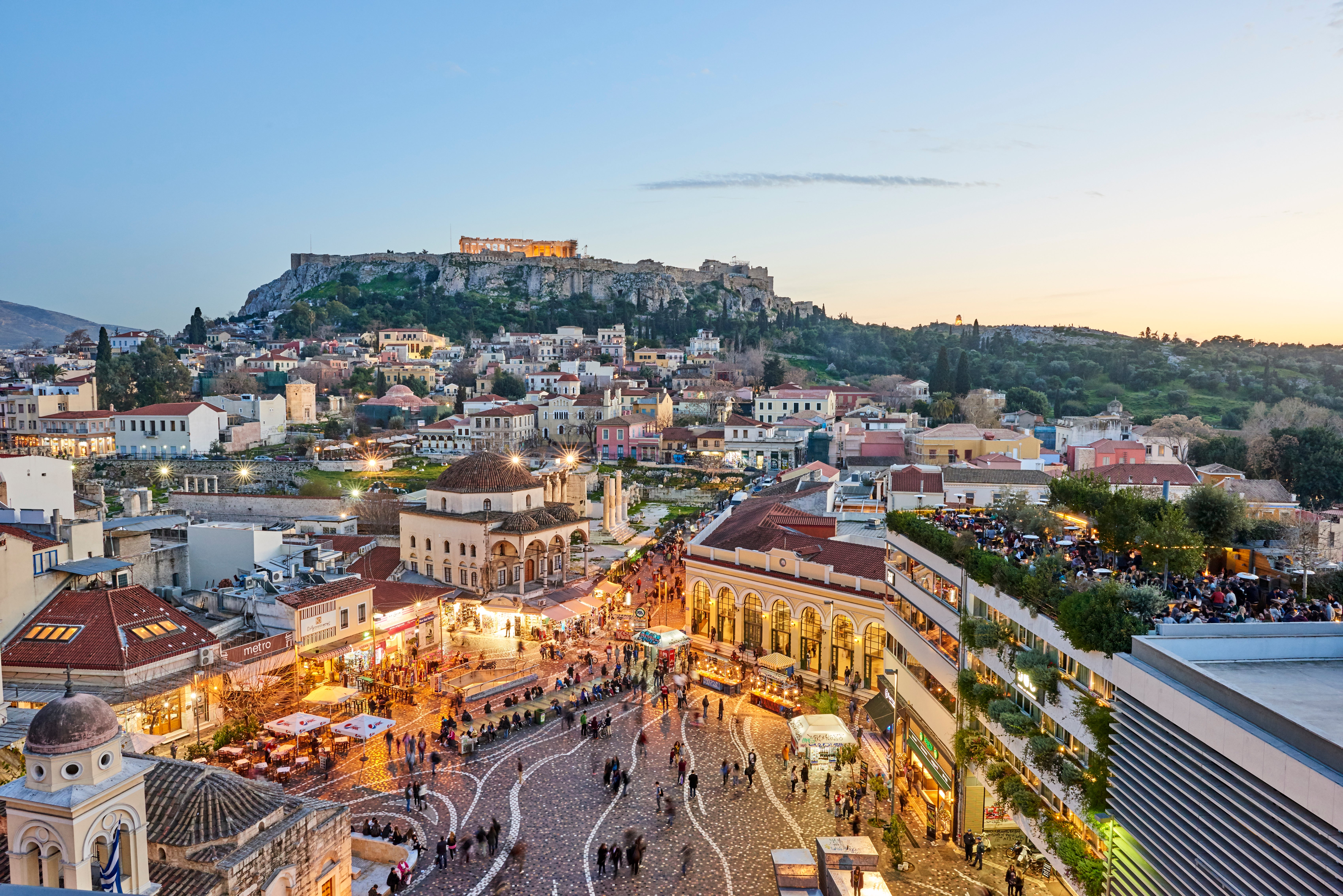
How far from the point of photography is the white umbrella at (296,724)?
70.5 ft

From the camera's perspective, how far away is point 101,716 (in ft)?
35.7

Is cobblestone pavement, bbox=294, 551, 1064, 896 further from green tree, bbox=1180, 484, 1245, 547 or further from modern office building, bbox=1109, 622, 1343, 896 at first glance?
green tree, bbox=1180, 484, 1245, 547

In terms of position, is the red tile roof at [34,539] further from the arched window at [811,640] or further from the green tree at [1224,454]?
the green tree at [1224,454]

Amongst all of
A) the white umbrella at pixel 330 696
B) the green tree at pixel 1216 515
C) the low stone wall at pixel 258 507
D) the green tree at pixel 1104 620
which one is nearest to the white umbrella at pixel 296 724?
the white umbrella at pixel 330 696

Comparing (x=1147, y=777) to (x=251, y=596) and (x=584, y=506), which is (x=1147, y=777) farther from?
(x=584, y=506)

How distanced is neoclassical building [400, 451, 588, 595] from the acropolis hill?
105 m

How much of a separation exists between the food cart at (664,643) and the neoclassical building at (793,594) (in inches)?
86.7

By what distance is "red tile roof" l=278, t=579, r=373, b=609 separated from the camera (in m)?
25.7

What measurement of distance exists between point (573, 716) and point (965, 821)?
1069 centimetres

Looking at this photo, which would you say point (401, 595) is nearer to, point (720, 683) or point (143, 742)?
point (720, 683)

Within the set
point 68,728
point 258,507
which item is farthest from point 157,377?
point 68,728

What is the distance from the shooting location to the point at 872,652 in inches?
1075

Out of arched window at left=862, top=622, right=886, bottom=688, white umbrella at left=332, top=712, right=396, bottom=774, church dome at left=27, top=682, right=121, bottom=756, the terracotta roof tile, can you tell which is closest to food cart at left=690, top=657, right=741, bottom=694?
arched window at left=862, top=622, right=886, bottom=688

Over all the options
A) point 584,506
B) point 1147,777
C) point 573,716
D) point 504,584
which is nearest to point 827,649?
point 573,716
